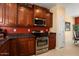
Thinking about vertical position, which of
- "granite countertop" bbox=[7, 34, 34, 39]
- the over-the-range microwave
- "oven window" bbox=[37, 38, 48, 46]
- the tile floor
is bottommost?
the tile floor

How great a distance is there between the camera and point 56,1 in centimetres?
193

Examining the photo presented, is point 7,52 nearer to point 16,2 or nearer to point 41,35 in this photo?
point 41,35

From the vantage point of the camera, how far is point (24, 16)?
2016 mm

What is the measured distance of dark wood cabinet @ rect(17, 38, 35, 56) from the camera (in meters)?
1.99

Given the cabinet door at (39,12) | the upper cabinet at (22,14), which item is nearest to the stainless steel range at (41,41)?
the upper cabinet at (22,14)

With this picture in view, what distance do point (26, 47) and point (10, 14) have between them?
0.68 metres

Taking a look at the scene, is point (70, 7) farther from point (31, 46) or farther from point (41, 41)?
point (31, 46)

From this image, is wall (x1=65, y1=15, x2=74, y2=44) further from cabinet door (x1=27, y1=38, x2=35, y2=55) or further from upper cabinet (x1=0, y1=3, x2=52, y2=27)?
cabinet door (x1=27, y1=38, x2=35, y2=55)

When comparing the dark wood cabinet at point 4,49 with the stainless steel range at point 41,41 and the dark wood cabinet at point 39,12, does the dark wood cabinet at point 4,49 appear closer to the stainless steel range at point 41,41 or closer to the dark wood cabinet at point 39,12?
the stainless steel range at point 41,41

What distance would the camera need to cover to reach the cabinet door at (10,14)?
6.14 feet

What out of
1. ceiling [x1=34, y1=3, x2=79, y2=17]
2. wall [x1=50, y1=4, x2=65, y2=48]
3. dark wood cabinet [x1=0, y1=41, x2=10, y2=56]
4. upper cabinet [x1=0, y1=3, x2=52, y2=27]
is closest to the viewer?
dark wood cabinet [x1=0, y1=41, x2=10, y2=56]

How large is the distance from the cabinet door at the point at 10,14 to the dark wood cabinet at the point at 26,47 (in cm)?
37

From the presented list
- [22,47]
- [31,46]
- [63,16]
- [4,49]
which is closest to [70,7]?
[63,16]

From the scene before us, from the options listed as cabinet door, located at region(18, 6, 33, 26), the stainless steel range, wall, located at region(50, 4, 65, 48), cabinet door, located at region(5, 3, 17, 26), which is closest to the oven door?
the stainless steel range
